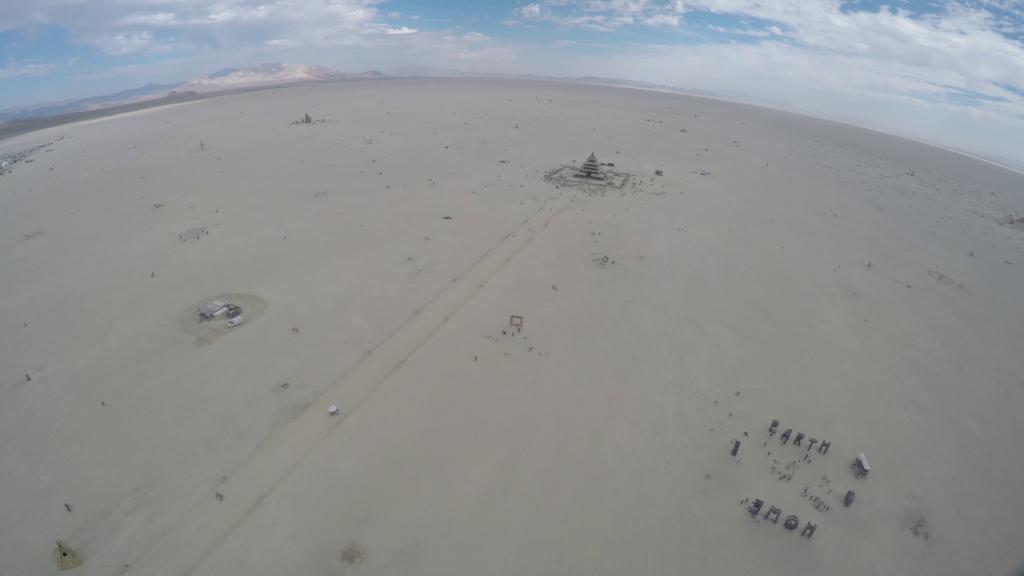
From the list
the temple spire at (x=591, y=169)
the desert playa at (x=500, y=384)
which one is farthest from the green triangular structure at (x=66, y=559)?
the temple spire at (x=591, y=169)

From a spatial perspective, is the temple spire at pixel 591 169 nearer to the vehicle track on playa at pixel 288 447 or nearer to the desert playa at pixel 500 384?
the desert playa at pixel 500 384

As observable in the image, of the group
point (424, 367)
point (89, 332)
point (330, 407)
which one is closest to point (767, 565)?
point (424, 367)

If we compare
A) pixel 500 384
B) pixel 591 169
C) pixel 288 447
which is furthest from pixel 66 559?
pixel 591 169

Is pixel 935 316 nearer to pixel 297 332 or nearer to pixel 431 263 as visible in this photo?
pixel 431 263

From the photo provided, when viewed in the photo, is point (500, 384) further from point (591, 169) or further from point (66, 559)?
point (591, 169)

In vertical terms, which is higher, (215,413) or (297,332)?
(297,332)

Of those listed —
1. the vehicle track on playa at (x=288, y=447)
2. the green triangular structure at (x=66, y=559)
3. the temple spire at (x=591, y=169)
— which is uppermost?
the temple spire at (x=591, y=169)

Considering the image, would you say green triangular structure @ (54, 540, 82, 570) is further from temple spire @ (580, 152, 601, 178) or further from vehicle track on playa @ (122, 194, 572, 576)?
temple spire @ (580, 152, 601, 178)
